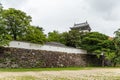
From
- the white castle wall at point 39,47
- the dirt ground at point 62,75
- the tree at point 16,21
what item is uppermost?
the tree at point 16,21

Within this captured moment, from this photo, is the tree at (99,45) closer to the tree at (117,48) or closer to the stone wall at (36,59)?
the tree at (117,48)

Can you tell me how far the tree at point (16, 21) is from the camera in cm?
2973

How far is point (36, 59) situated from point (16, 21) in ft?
18.7

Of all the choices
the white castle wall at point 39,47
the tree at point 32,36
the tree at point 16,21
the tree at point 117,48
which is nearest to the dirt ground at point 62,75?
the white castle wall at point 39,47

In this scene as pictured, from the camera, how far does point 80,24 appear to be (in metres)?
62.8

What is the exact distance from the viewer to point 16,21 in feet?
98.7

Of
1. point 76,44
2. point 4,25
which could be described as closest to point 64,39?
point 76,44

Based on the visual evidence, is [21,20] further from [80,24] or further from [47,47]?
[80,24]

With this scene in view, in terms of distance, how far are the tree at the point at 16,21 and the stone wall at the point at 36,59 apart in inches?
128

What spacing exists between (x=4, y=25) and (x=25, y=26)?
11.4 feet

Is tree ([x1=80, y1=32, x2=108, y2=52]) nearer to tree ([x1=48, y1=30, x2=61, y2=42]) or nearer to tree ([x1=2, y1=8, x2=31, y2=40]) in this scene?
tree ([x1=48, y1=30, x2=61, y2=42])

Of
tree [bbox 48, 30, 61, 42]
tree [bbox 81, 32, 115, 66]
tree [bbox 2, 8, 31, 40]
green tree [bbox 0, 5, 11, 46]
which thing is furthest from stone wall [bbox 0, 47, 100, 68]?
tree [bbox 48, 30, 61, 42]

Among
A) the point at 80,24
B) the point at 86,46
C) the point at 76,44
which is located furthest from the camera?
the point at 80,24

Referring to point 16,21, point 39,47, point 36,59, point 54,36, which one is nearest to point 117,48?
point 54,36
